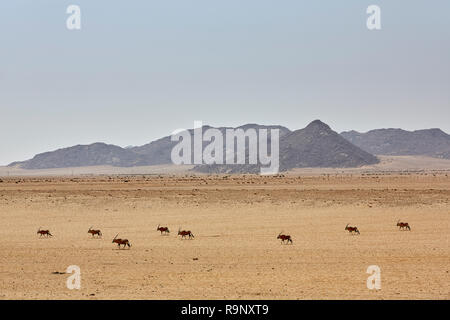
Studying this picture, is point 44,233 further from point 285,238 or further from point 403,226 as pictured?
point 403,226

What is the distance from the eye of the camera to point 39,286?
16453 millimetres

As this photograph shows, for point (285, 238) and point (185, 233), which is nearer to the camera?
point (285, 238)

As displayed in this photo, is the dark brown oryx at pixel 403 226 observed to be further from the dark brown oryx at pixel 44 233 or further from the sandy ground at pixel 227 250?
the dark brown oryx at pixel 44 233

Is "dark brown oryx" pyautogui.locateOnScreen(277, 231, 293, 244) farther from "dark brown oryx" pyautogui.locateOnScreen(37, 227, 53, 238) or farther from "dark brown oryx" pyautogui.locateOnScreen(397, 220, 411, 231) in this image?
"dark brown oryx" pyautogui.locateOnScreen(37, 227, 53, 238)

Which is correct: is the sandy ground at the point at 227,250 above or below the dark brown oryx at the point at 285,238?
below

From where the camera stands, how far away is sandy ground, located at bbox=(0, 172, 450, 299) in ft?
52.5

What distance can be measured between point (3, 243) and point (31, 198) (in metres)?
25.7

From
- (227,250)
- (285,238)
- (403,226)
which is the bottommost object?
(227,250)

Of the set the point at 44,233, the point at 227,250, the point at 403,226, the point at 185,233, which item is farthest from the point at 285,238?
the point at 44,233

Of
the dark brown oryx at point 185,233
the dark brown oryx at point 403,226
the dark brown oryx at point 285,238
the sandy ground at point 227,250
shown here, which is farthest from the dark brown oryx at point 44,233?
the dark brown oryx at point 403,226

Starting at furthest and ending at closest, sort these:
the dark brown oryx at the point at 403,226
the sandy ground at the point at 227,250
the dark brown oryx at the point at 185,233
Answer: the dark brown oryx at the point at 403,226 < the dark brown oryx at the point at 185,233 < the sandy ground at the point at 227,250

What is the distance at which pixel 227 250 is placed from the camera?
79.1ft

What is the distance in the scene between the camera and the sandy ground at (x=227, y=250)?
1600cm

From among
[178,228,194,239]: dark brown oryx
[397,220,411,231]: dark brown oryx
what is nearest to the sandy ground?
[178,228,194,239]: dark brown oryx
